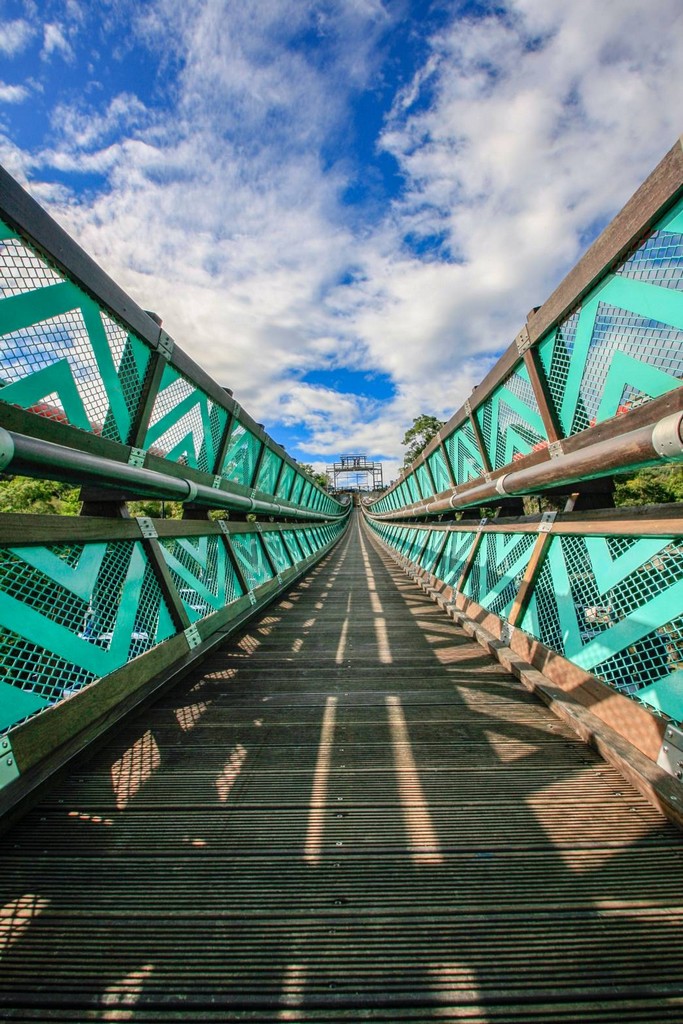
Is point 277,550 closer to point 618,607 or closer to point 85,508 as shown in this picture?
point 85,508

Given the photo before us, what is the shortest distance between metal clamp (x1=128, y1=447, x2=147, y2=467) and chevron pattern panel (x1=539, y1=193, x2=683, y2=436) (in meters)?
2.86

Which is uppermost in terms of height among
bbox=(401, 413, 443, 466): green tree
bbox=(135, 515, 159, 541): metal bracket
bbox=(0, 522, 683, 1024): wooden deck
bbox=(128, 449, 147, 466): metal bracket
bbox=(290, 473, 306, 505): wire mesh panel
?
bbox=(401, 413, 443, 466): green tree

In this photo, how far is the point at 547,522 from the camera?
270 centimetres

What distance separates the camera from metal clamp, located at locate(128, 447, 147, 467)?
252 cm

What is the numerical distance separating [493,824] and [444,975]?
581 mm

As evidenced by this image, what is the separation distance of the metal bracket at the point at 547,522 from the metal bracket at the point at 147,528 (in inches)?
109

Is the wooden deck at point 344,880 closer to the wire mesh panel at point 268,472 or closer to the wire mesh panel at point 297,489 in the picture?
the wire mesh panel at point 268,472

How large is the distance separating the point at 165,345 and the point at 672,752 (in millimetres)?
3612

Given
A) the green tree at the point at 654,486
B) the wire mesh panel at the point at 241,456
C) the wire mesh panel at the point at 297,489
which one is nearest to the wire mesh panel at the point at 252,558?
the wire mesh panel at the point at 241,456

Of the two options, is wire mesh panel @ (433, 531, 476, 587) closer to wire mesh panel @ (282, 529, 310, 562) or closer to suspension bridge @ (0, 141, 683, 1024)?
suspension bridge @ (0, 141, 683, 1024)

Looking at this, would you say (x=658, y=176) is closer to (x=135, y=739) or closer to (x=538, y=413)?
(x=538, y=413)

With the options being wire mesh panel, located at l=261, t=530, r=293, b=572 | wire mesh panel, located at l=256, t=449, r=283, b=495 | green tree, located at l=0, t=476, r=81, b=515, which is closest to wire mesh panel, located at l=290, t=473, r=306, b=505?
wire mesh panel, located at l=261, t=530, r=293, b=572

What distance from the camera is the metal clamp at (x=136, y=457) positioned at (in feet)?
8.26

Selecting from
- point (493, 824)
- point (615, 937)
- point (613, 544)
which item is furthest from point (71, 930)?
point (613, 544)
